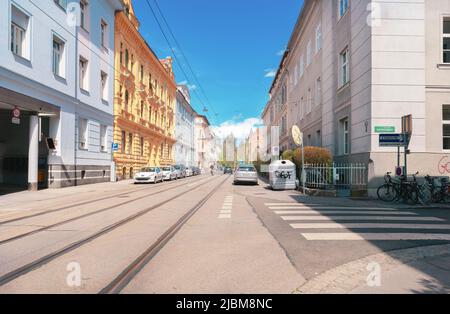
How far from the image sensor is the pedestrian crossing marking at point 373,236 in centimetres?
642

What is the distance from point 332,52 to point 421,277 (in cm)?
1834

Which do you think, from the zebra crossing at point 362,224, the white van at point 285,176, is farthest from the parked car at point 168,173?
the zebra crossing at point 362,224

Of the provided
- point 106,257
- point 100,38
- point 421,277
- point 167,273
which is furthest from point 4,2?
point 421,277

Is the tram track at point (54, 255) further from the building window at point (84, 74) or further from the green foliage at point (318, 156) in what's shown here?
the building window at point (84, 74)

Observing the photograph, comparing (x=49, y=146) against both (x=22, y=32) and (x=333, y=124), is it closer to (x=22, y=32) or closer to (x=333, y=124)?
(x=22, y=32)

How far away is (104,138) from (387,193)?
69.9 feet

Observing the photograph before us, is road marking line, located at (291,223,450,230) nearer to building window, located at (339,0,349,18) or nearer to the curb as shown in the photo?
the curb

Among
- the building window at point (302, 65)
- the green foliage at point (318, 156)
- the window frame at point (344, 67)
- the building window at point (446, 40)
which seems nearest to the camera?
the building window at point (446, 40)

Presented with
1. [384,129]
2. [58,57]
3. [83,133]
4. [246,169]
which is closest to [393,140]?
[384,129]

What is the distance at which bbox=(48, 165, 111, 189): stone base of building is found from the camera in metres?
19.5

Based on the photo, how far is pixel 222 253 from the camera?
535cm

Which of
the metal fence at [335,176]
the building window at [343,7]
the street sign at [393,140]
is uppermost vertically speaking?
the building window at [343,7]

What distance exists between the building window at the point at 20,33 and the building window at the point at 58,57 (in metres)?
2.68
